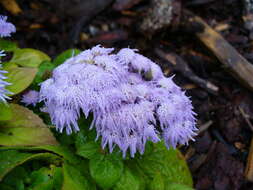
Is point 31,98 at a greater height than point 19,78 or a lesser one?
lesser

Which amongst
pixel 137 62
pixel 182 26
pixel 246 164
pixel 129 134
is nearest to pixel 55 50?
pixel 182 26

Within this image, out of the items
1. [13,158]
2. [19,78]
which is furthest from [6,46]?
[13,158]

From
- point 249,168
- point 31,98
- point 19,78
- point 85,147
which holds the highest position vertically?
point 19,78

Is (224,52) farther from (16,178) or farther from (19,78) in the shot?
(16,178)

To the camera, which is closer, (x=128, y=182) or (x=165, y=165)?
(x=128, y=182)

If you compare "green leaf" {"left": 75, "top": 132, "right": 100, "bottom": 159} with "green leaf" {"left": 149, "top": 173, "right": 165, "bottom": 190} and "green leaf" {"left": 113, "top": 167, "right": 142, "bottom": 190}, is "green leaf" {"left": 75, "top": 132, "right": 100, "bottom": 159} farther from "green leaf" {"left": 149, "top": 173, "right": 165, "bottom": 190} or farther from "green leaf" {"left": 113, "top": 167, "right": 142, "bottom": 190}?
"green leaf" {"left": 149, "top": 173, "right": 165, "bottom": 190}

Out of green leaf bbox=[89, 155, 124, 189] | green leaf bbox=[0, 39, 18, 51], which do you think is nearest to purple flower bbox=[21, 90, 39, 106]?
green leaf bbox=[0, 39, 18, 51]

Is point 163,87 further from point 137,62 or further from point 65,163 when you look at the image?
point 65,163
